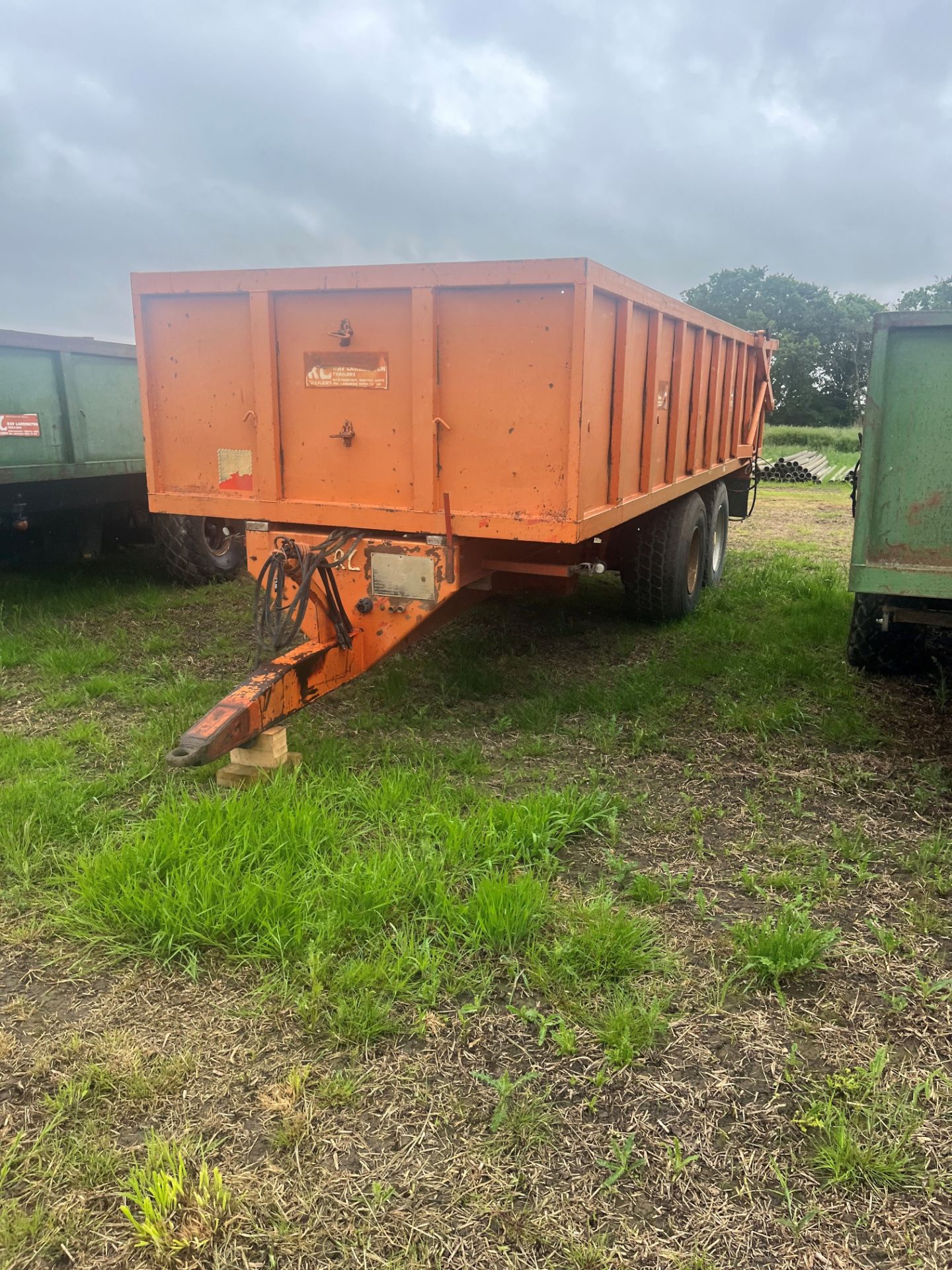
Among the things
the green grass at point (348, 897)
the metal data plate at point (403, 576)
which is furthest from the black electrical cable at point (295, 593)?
the green grass at point (348, 897)

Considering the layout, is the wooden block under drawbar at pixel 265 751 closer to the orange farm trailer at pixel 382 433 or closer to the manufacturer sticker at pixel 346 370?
the orange farm trailer at pixel 382 433

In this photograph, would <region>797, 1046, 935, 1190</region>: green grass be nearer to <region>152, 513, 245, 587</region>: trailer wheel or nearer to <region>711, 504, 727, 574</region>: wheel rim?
<region>711, 504, 727, 574</region>: wheel rim

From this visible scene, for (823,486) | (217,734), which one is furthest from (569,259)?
(823,486)

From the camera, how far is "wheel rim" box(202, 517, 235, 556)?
24.5ft

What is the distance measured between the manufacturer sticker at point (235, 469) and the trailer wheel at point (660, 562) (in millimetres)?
2629

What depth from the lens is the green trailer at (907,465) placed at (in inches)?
141

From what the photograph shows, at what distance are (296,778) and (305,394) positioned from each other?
171 centimetres

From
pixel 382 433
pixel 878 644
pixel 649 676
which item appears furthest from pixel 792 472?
pixel 382 433

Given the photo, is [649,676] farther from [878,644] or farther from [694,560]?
[694,560]

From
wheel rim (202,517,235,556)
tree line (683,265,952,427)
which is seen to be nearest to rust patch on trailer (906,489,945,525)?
wheel rim (202,517,235,556)

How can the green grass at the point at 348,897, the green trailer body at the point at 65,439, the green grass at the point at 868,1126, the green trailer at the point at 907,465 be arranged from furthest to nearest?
the green trailer body at the point at 65,439 → the green trailer at the point at 907,465 → the green grass at the point at 348,897 → the green grass at the point at 868,1126

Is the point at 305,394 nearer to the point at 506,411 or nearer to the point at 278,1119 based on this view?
the point at 506,411

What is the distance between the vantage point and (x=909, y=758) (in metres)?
4.23

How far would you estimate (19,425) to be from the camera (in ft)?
19.8
